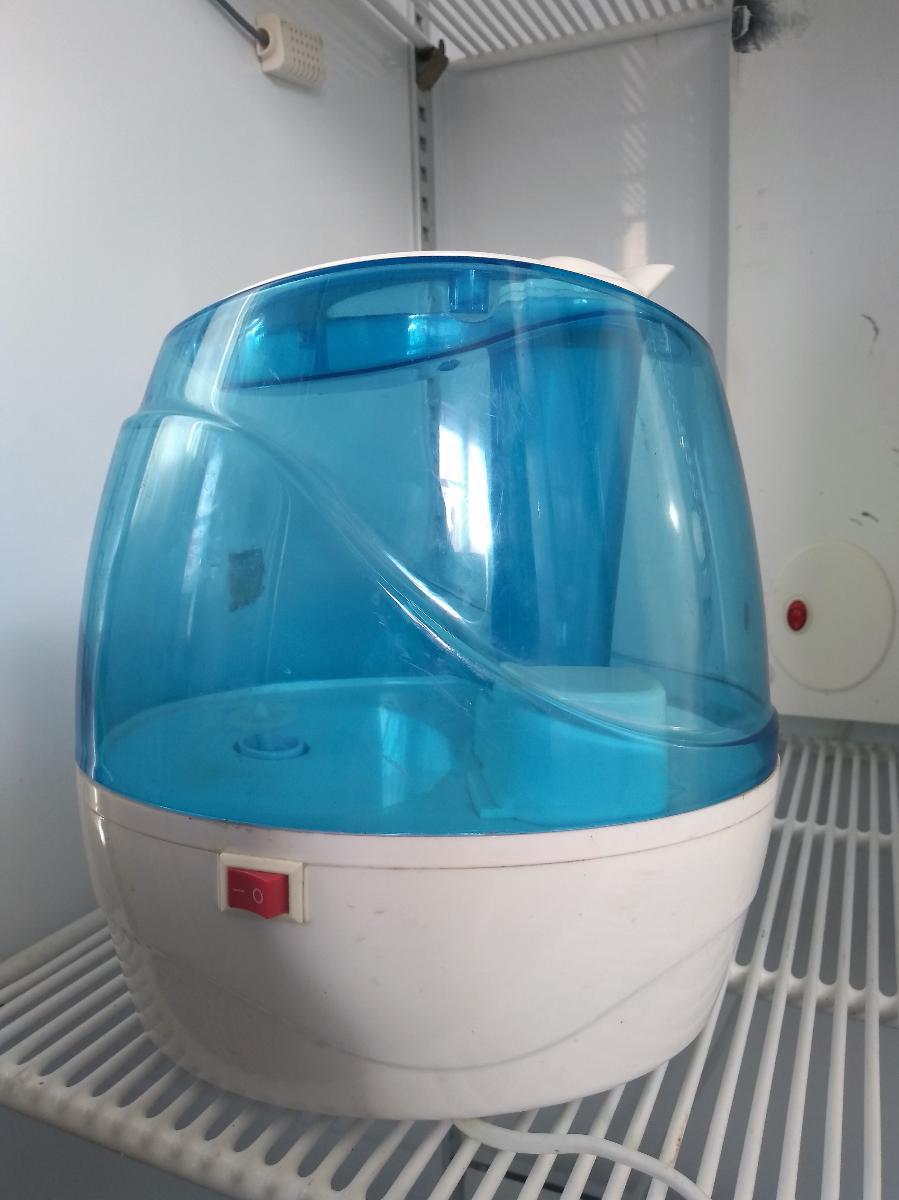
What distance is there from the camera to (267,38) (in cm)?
74

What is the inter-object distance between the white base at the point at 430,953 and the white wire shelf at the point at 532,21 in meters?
0.81

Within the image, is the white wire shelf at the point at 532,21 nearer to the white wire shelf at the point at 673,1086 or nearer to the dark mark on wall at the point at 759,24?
the dark mark on wall at the point at 759,24

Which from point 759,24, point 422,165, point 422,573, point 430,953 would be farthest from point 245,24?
point 430,953

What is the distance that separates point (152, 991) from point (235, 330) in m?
0.30

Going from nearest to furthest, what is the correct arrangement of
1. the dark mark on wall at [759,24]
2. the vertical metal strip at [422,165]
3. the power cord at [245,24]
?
the power cord at [245,24], the dark mark on wall at [759,24], the vertical metal strip at [422,165]

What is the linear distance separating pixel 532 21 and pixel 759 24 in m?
0.22

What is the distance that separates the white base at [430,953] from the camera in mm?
349

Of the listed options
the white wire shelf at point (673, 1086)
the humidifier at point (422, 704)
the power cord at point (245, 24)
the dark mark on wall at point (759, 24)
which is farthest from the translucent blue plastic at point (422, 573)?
Result: the dark mark on wall at point (759, 24)

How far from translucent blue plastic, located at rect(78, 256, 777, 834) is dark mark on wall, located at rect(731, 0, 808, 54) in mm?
593

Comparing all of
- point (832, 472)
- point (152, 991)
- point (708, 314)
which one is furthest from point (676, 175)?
point (152, 991)

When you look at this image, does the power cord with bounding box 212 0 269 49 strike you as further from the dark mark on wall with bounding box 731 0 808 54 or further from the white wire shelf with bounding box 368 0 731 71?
the dark mark on wall with bounding box 731 0 808 54

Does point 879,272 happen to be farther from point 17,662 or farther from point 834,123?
point 17,662

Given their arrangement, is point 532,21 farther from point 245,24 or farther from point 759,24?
point 245,24

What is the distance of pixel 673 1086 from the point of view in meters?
0.67
